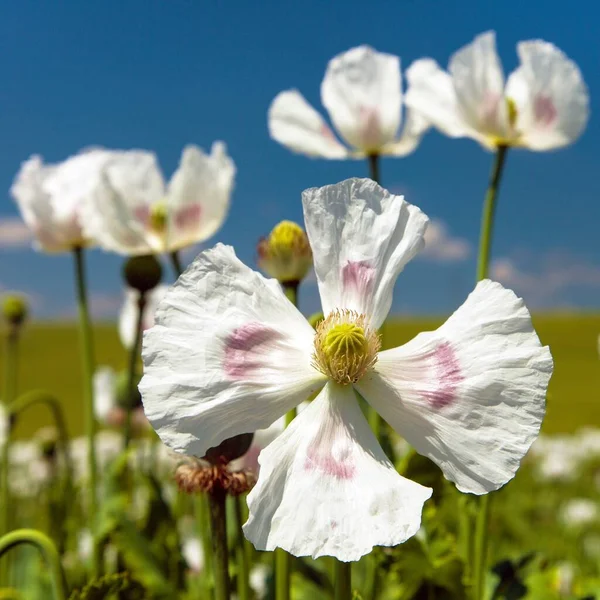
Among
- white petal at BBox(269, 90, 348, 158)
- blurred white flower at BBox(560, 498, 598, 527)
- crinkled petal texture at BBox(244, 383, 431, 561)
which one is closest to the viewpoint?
crinkled petal texture at BBox(244, 383, 431, 561)

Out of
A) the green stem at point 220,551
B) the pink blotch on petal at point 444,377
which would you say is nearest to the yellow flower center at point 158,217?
the green stem at point 220,551

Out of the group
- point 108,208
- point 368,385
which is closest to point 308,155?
point 108,208

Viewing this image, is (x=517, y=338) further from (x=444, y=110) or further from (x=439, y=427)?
(x=444, y=110)

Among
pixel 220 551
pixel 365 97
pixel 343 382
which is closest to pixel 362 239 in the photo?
pixel 343 382

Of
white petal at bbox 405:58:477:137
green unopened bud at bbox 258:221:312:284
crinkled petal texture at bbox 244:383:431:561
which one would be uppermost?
white petal at bbox 405:58:477:137

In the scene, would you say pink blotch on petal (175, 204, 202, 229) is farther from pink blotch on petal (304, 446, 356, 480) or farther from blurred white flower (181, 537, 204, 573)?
pink blotch on petal (304, 446, 356, 480)

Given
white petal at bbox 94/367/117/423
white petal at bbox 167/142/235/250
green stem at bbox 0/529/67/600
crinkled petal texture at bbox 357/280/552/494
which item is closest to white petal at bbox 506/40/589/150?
white petal at bbox 167/142/235/250
